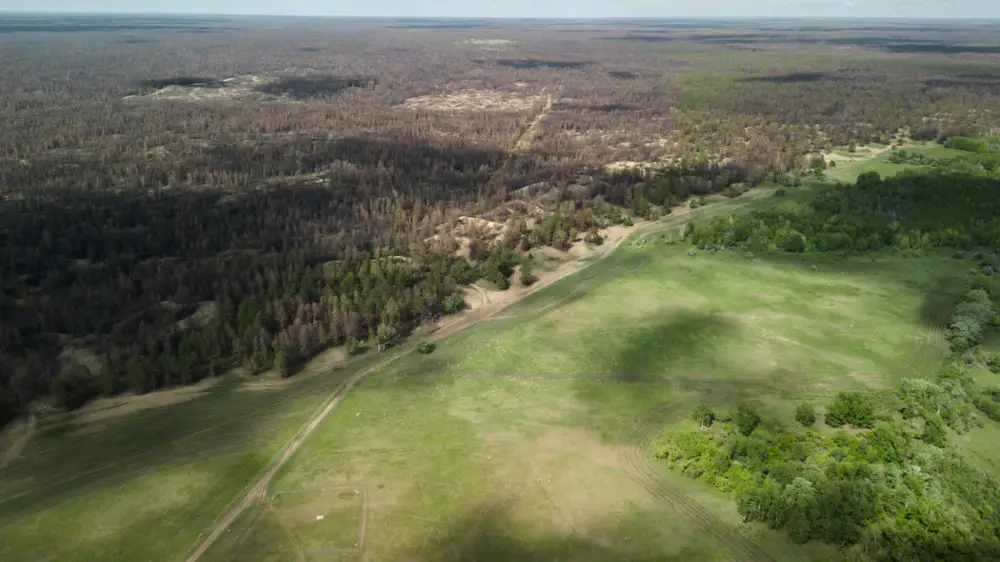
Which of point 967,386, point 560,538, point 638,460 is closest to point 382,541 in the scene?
point 560,538

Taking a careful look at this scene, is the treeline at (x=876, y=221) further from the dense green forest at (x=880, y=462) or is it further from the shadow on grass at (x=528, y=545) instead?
the shadow on grass at (x=528, y=545)

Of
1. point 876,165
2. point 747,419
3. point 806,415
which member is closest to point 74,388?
point 747,419

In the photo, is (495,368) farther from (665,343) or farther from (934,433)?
(934,433)

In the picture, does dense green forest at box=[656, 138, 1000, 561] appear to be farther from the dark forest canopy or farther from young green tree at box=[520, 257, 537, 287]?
young green tree at box=[520, 257, 537, 287]

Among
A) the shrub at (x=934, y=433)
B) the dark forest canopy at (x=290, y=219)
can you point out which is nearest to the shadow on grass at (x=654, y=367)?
the shrub at (x=934, y=433)

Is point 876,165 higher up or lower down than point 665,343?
higher up

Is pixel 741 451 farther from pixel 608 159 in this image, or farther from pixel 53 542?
pixel 608 159
